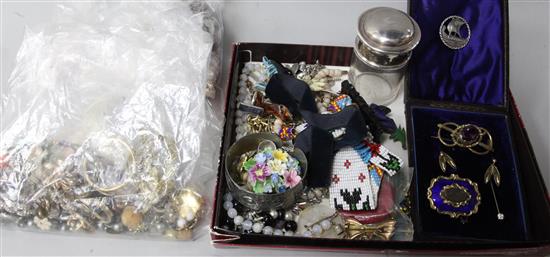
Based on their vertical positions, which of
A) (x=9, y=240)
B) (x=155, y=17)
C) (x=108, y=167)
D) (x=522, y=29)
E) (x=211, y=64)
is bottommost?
(x=9, y=240)

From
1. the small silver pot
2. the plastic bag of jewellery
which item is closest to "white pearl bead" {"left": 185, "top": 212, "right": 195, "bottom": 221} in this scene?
the plastic bag of jewellery

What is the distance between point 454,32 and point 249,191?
705 mm

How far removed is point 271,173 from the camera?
3.22ft

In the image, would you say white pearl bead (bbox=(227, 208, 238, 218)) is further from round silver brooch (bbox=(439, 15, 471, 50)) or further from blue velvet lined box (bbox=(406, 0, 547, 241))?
round silver brooch (bbox=(439, 15, 471, 50))

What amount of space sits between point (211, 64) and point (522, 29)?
3.26ft

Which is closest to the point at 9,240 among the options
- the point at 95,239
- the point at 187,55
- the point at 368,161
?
the point at 95,239

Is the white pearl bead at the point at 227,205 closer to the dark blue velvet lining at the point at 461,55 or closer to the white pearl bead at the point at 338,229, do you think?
the white pearl bead at the point at 338,229

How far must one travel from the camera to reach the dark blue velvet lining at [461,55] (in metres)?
1.23

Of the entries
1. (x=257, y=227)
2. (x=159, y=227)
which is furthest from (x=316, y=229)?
(x=159, y=227)

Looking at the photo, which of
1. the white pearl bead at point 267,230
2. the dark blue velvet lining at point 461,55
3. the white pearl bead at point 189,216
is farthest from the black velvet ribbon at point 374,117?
the white pearl bead at point 189,216

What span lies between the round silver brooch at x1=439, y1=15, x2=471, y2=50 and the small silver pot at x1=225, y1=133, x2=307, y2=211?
1.72ft

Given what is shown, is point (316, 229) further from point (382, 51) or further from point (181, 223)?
point (382, 51)

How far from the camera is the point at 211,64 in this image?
123 cm

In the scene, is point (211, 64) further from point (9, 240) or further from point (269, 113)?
point (9, 240)
